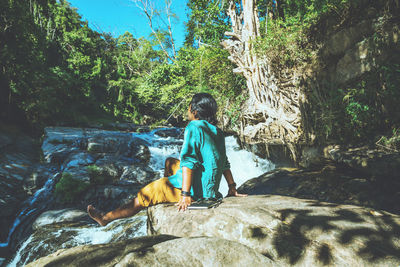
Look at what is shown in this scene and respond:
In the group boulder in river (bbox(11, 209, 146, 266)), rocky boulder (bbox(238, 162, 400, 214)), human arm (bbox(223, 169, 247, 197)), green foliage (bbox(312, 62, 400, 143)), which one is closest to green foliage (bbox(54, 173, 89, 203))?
boulder in river (bbox(11, 209, 146, 266))

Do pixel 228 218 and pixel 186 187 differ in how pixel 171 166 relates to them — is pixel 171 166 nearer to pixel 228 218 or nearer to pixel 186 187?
pixel 186 187

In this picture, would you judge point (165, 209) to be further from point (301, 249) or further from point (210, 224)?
point (301, 249)

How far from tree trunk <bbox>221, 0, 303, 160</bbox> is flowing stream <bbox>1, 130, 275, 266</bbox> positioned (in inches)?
63.3

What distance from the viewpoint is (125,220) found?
4332mm

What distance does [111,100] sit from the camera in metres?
24.4

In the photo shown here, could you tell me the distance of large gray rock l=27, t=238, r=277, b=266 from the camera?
1.30 metres

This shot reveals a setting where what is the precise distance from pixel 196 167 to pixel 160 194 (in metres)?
0.60

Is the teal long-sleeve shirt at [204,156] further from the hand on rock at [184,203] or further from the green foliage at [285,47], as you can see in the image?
the green foliage at [285,47]

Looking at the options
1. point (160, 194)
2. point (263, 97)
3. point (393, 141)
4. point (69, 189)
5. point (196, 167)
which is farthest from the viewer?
point (263, 97)

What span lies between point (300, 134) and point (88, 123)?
17815 millimetres

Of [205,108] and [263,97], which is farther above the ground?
[263,97]

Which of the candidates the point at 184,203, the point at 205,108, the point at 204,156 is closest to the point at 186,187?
the point at 184,203

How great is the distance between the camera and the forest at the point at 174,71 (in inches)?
171

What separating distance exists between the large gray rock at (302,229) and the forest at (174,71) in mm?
3226
